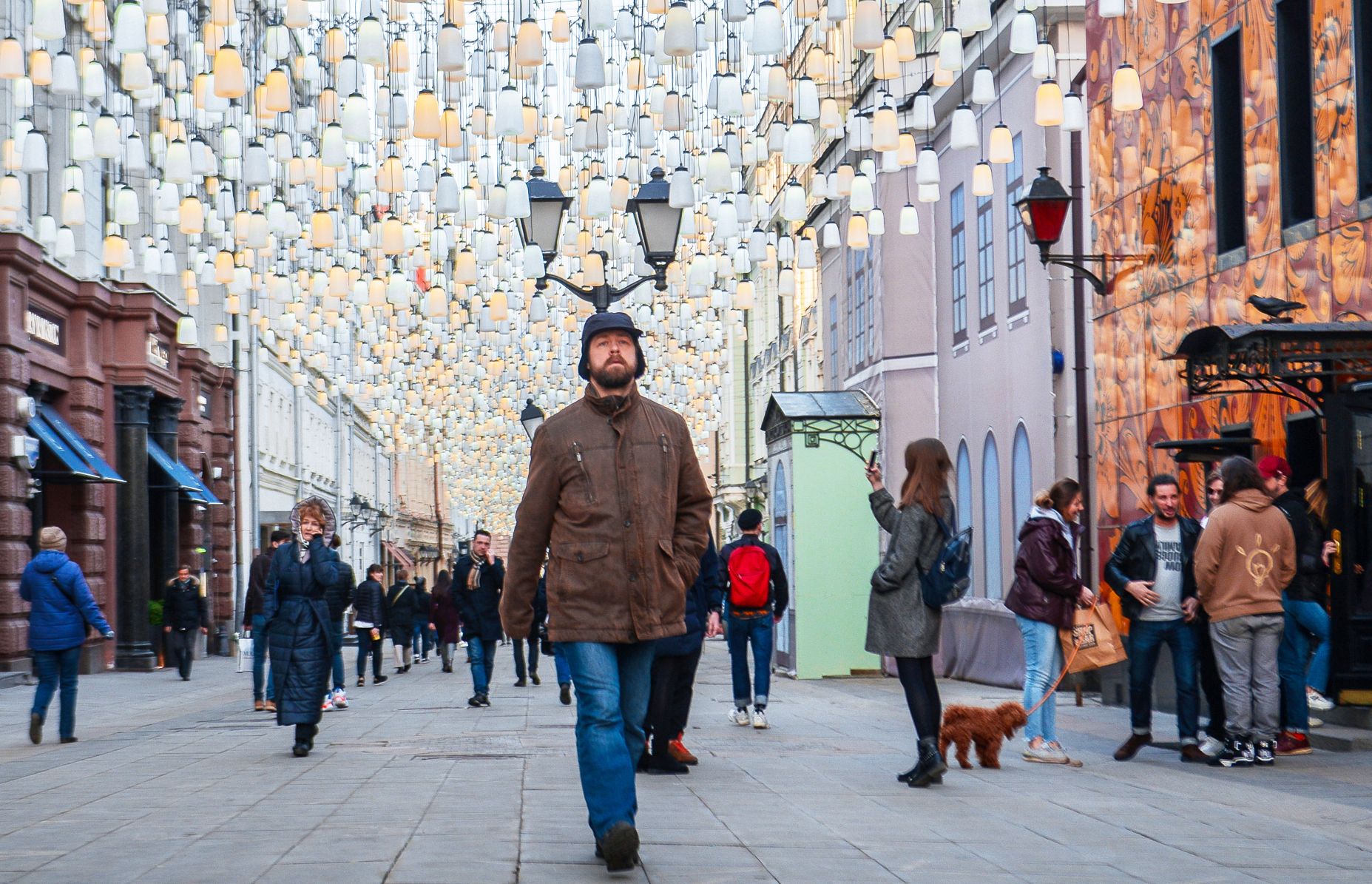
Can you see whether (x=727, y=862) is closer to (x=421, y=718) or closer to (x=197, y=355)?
(x=421, y=718)

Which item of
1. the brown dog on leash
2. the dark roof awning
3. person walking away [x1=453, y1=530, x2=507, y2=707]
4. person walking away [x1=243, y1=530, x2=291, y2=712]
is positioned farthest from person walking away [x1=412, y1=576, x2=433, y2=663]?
the brown dog on leash

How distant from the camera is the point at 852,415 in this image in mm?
25922

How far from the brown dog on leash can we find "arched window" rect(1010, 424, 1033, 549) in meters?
12.2

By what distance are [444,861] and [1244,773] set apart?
622cm

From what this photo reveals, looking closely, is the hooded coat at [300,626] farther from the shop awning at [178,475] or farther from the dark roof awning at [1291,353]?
the shop awning at [178,475]

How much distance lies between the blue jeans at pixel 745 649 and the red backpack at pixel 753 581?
0.46ft

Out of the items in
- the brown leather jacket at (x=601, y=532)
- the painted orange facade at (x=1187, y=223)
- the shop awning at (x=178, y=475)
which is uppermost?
the painted orange facade at (x=1187, y=223)

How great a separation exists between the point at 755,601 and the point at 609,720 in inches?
345

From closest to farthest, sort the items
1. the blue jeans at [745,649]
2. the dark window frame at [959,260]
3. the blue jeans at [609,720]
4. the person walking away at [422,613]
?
the blue jeans at [609,720] < the blue jeans at [745,649] < the dark window frame at [959,260] < the person walking away at [422,613]

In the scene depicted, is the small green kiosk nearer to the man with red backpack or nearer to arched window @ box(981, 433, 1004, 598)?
arched window @ box(981, 433, 1004, 598)

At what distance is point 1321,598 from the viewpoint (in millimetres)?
13430

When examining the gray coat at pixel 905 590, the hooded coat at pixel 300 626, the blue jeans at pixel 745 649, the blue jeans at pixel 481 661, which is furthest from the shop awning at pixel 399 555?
the gray coat at pixel 905 590

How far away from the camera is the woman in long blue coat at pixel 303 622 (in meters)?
13.8

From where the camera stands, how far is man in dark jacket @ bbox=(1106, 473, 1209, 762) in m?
12.7
